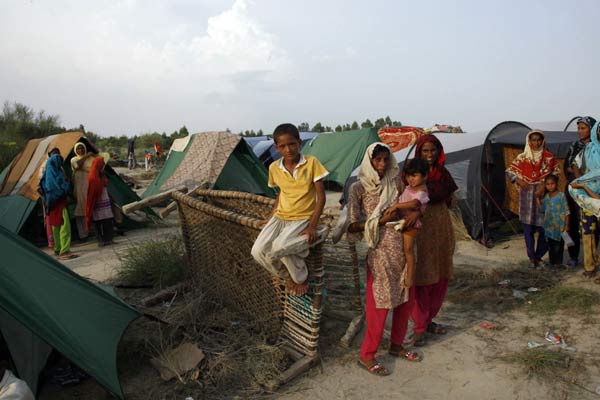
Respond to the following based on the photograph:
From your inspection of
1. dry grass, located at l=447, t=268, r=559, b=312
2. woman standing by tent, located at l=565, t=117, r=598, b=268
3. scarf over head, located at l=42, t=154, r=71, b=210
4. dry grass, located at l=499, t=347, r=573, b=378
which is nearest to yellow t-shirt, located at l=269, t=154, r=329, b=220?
dry grass, located at l=499, t=347, r=573, b=378

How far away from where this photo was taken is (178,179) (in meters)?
8.62

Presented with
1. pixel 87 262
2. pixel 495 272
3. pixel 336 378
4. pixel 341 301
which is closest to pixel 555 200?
pixel 495 272

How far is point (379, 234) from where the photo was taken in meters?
2.64

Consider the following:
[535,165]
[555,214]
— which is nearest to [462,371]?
[555,214]

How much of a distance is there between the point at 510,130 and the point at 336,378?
5790 millimetres

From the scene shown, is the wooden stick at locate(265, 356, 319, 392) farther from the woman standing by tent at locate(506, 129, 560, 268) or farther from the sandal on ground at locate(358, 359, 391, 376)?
the woman standing by tent at locate(506, 129, 560, 268)

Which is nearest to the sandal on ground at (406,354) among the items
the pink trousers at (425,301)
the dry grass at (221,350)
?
the pink trousers at (425,301)

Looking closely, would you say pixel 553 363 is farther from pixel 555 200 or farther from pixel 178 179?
pixel 178 179

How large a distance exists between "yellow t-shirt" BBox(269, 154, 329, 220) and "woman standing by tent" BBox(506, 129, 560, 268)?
3297 millimetres

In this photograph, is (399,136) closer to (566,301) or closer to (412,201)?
(566,301)

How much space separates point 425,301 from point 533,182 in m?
2.62

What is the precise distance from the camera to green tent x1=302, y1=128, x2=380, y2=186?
1149cm

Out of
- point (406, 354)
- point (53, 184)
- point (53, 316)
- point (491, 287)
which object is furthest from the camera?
point (53, 184)

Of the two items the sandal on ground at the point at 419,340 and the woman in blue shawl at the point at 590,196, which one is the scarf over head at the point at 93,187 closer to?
the sandal on ground at the point at 419,340
